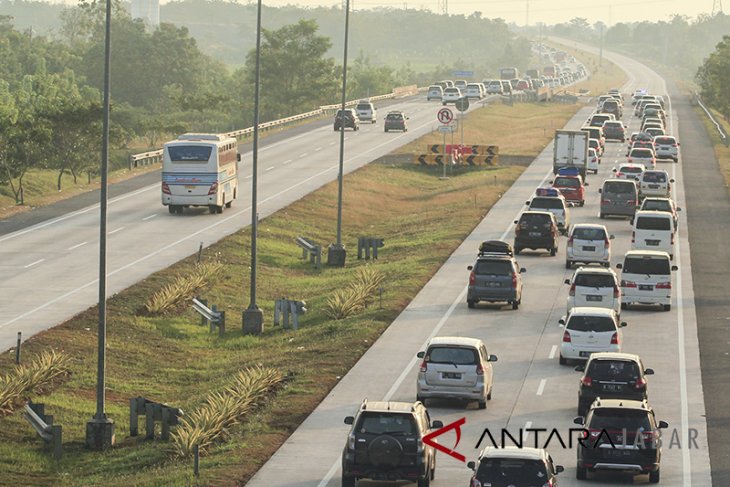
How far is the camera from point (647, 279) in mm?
53094

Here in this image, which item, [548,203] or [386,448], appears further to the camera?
[548,203]

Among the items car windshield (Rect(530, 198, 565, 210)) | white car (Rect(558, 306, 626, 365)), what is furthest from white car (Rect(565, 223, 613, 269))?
white car (Rect(558, 306, 626, 365))

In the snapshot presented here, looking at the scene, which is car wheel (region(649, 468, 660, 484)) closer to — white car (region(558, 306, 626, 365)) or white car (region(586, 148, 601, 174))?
white car (region(558, 306, 626, 365))

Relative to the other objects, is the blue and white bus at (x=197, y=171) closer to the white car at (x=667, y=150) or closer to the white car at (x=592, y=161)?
the white car at (x=592, y=161)

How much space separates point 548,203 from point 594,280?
21.6 meters

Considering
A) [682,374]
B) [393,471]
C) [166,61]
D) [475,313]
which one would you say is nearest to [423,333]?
[475,313]

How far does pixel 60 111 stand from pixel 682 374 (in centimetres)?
5437

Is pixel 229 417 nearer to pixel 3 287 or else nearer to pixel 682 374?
pixel 682 374

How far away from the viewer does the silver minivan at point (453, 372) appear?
37.2 metres

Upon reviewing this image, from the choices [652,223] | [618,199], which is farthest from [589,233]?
[618,199]

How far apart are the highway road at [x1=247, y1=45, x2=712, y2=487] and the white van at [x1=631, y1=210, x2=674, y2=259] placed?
1222 mm

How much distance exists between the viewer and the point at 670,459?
32844mm

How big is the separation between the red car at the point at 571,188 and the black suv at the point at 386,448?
182ft

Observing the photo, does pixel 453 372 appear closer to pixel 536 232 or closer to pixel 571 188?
pixel 536 232
